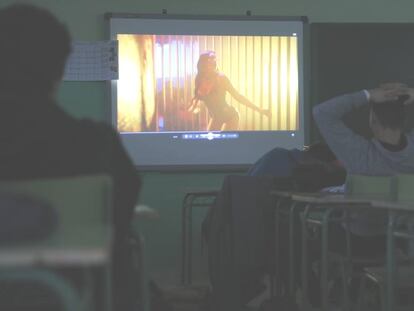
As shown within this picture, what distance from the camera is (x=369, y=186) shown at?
10.0 ft

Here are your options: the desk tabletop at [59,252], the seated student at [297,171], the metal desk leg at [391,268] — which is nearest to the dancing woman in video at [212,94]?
the seated student at [297,171]

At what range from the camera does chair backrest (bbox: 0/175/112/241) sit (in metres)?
1.39

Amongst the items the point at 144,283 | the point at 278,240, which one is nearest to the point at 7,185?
the point at 144,283

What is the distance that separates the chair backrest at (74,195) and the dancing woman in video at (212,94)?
13.8ft

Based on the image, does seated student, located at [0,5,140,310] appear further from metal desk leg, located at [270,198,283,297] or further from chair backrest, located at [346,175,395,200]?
metal desk leg, located at [270,198,283,297]

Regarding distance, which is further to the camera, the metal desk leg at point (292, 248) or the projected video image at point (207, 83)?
the projected video image at point (207, 83)

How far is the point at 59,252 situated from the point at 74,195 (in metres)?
0.30

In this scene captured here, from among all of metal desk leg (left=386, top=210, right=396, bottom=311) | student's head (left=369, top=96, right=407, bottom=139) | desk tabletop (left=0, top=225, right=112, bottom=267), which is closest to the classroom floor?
student's head (left=369, top=96, right=407, bottom=139)

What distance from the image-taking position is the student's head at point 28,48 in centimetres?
167

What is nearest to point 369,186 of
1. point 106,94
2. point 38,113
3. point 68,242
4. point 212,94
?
point 38,113

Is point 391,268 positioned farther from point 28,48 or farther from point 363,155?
point 28,48

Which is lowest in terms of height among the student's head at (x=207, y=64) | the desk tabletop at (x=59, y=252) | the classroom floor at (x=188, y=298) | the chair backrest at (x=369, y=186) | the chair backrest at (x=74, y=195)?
the classroom floor at (x=188, y=298)

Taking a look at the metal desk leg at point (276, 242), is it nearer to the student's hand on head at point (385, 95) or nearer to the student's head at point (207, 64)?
the student's hand on head at point (385, 95)

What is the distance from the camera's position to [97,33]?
18.2ft
